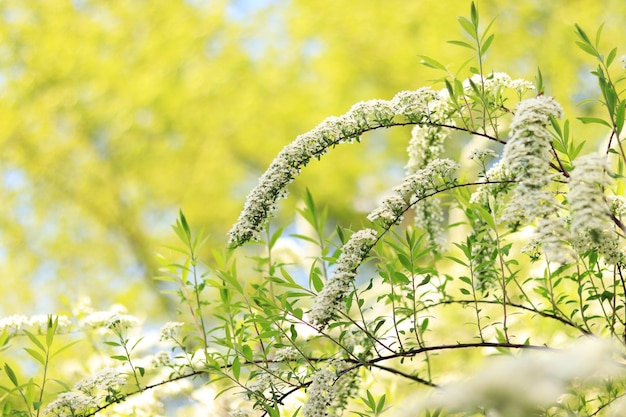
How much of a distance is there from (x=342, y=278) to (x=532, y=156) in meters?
0.32

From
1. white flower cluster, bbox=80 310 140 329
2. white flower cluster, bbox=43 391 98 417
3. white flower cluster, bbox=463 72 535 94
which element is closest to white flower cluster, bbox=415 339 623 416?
white flower cluster, bbox=463 72 535 94

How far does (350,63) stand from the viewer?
7.40 m

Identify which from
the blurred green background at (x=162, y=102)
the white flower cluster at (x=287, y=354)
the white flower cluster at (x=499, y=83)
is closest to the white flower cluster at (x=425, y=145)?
the white flower cluster at (x=499, y=83)

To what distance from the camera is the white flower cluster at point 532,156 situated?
2.67 feet

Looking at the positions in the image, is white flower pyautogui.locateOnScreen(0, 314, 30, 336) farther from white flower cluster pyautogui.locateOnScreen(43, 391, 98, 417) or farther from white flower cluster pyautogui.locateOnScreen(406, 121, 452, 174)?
white flower cluster pyautogui.locateOnScreen(406, 121, 452, 174)

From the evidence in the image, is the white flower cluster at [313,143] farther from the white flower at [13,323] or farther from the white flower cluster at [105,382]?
the white flower at [13,323]

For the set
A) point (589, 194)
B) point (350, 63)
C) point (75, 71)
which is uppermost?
point (75, 71)

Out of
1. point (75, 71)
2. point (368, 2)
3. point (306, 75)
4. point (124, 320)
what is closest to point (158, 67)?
point (75, 71)

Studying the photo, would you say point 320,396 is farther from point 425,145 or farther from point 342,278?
point 425,145

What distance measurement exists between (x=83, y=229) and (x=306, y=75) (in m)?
3.13

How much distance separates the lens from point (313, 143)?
1.11 metres

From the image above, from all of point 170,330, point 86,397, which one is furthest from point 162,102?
point 86,397

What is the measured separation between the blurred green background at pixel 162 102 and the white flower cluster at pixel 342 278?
5.78m

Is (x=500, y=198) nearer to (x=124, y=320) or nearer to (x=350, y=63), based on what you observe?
(x=124, y=320)
